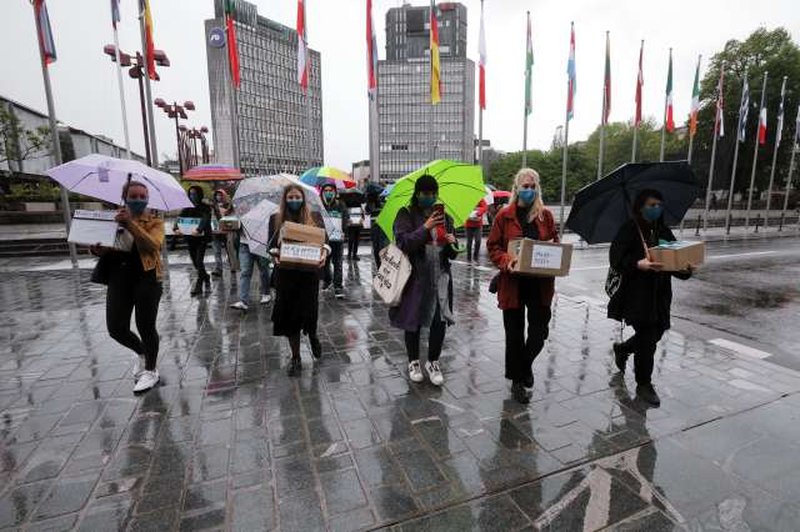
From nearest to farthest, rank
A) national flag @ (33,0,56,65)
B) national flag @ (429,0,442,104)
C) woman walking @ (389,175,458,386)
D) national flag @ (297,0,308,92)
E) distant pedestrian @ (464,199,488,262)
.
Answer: woman walking @ (389,175,458,386) → national flag @ (33,0,56,65) → distant pedestrian @ (464,199,488,262) → national flag @ (297,0,308,92) → national flag @ (429,0,442,104)

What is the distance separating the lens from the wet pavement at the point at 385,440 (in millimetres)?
2326

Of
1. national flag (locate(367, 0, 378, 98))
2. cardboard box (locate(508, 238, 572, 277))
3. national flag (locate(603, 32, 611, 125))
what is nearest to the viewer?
cardboard box (locate(508, 238, 572, 277))

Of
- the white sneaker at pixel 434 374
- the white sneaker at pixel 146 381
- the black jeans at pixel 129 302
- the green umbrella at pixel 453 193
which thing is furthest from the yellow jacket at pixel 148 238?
the white sneaker at pixel 434 374

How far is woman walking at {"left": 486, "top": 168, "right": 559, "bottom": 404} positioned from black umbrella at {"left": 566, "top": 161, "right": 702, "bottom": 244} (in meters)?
0.39

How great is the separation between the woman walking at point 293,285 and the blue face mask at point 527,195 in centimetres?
186

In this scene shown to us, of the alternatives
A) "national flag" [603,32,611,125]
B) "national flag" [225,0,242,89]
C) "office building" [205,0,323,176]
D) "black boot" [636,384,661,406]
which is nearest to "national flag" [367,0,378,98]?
"national flag" [225,0,242,89]

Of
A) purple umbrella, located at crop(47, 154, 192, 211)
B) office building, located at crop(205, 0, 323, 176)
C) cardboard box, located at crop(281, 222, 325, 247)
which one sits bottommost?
cardboard box, located at crop(281, 222, 325, 247)

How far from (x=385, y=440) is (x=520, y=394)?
4.24ft

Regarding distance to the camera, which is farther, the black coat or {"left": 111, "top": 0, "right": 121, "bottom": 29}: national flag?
{"left": 111, "top": 0, "right": 121, "bottom": 29}: national flag

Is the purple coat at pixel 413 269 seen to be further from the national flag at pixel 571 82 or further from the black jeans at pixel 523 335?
the national flag at pixel 571 82

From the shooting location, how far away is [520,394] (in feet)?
11.8

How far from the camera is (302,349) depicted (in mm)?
4934

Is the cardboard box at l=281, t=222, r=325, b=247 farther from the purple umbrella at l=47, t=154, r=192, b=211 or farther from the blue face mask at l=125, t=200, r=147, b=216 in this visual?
the blue face mask at l=125, t=200, r=147, b=216

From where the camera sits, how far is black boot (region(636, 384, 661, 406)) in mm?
3566
